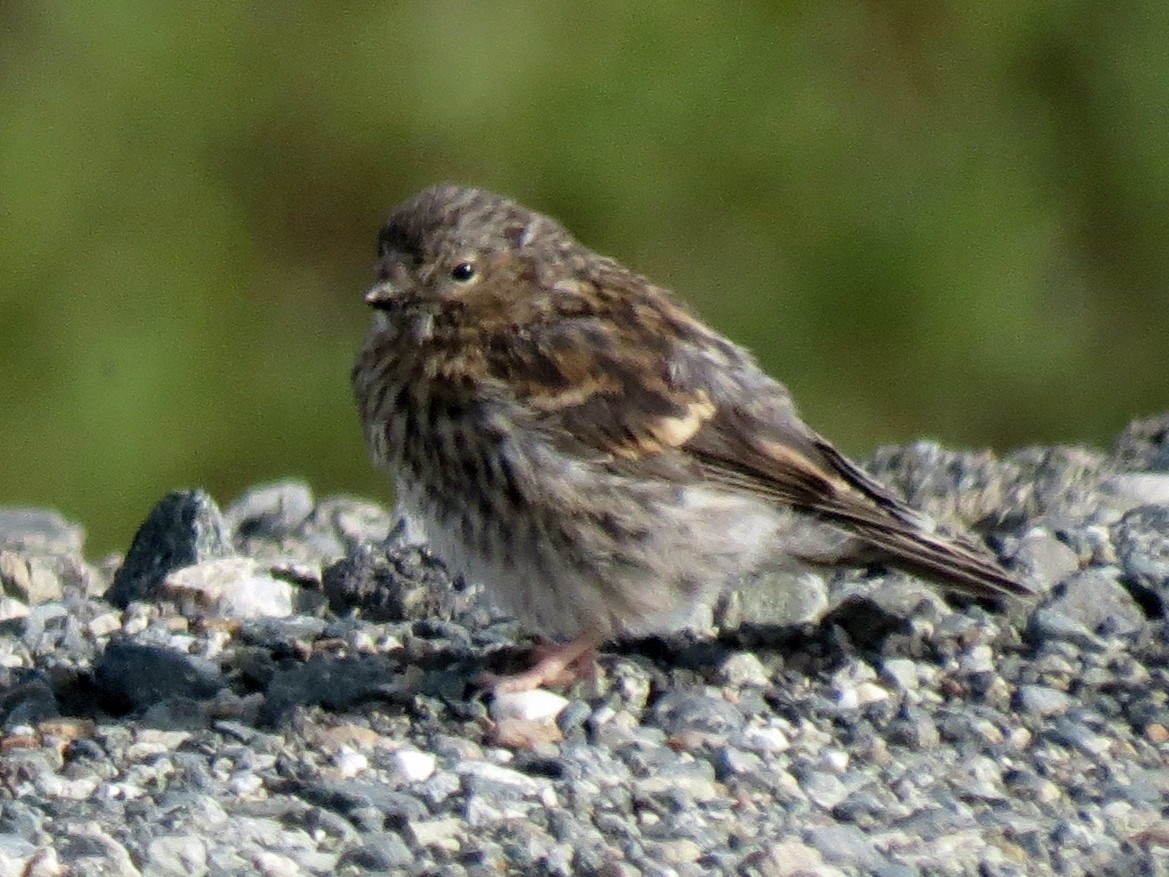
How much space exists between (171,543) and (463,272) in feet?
3.36

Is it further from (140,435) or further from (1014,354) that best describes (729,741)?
(1014,354)

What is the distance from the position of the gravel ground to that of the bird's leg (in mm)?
36

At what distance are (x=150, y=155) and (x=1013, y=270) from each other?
320 centimetres

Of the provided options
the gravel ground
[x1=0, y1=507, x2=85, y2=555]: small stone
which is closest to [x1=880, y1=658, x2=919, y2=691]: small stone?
the gravel ground

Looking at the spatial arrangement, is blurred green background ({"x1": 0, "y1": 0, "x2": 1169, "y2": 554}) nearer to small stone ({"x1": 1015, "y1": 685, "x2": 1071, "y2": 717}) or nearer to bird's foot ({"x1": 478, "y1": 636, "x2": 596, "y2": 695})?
bird's foot ({"x1": 478, "y1": 636, "x2": 596, "y2": 695})

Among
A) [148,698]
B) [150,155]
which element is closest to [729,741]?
[148,698]

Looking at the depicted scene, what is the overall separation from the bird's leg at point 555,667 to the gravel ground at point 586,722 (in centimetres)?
4

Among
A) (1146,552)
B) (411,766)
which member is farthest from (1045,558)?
(411,766)

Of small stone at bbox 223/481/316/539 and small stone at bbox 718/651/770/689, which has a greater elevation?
small stone at bbox 223/481/316/539

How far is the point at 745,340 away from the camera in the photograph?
33.9 ft

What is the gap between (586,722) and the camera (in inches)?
232

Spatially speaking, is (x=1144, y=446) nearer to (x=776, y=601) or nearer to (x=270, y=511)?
(x=776, y=601)

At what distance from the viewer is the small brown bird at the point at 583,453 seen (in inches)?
244

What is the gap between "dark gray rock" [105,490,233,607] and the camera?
269 inches
